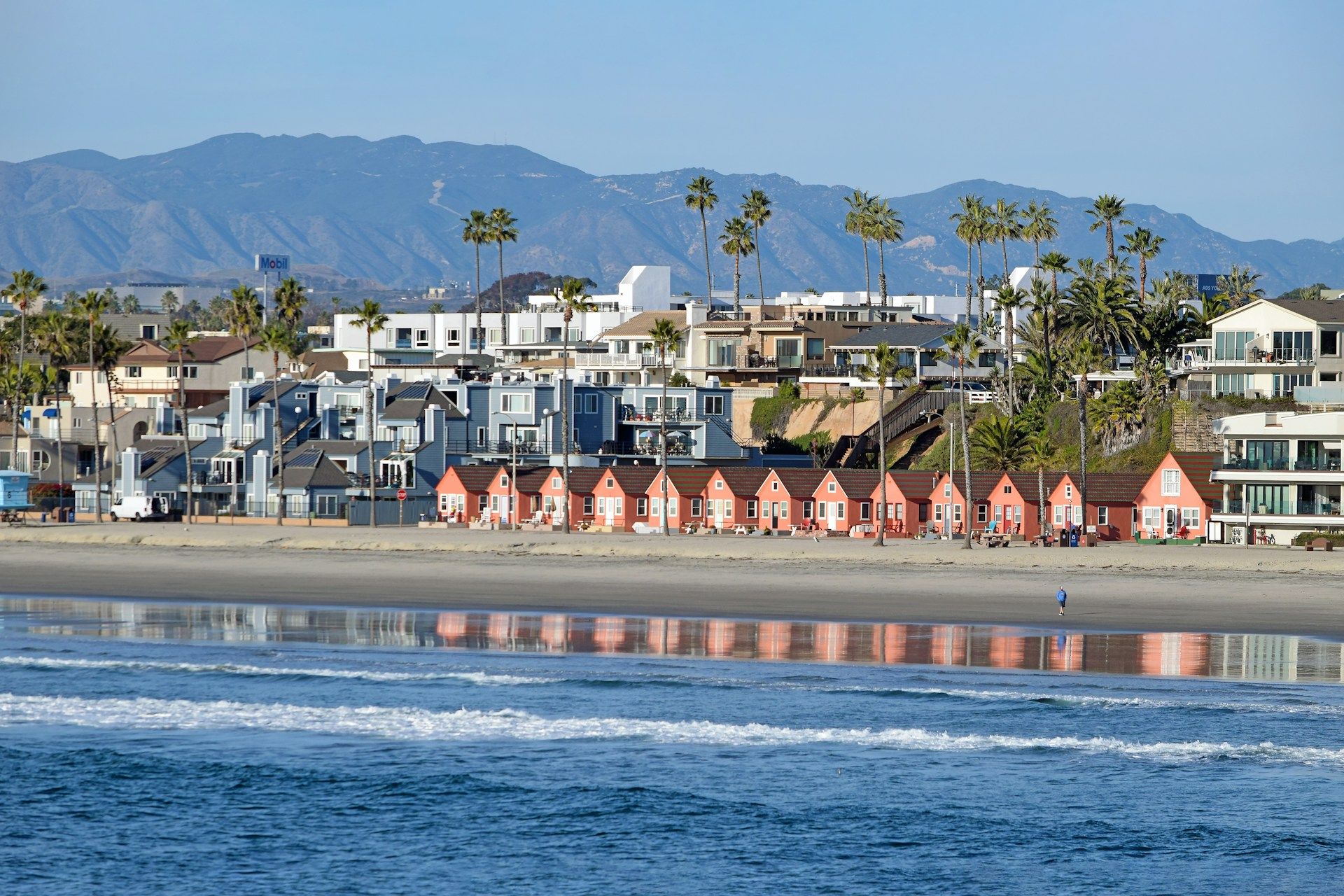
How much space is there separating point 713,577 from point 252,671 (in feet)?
76.2

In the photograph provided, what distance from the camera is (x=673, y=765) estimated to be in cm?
3091

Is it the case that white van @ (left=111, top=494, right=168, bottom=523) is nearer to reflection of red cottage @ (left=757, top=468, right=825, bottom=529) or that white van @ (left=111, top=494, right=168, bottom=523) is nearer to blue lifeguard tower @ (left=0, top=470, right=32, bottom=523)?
blue lifeguard tower @ (left=0, top=470, right=32, bottom=523)

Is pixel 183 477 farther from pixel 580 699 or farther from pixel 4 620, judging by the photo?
pixel 580 699

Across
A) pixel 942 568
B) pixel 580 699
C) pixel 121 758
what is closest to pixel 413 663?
pixel 580 699

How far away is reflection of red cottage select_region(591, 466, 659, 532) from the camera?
278 ft

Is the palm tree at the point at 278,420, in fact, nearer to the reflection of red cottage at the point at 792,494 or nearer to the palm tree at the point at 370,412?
the palm tree at the point at 370,412

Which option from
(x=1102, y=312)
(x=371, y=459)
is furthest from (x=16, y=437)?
(x=1102, y=312)

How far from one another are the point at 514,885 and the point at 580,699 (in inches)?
438

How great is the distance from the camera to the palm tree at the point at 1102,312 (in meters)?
90.0

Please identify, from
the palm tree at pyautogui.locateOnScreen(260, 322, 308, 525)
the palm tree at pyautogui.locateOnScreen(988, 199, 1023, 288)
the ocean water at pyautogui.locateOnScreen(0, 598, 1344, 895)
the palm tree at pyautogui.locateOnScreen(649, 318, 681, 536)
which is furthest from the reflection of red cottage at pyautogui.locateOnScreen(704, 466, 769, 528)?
the palm tree at pyautogui.locateOnScreen(988, 199, 1023, 288)

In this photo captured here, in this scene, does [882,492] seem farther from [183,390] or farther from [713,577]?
[183,390]

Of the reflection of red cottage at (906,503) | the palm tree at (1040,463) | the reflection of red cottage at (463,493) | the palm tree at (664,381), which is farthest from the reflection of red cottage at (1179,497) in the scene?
the reflection of red cottage at (463,493)

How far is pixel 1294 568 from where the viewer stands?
190ft

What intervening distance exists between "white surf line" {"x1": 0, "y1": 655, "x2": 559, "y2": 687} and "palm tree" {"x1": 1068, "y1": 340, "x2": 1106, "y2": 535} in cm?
4086
